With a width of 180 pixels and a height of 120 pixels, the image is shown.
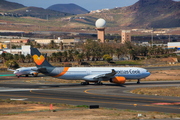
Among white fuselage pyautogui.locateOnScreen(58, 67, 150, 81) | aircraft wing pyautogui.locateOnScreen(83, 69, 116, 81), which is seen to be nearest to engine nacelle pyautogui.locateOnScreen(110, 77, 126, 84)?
aircraft wing pyautogui.locateOnScreen(83, 69, 116, 81)

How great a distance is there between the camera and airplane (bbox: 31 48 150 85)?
58594 mm

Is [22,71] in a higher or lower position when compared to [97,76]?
higher

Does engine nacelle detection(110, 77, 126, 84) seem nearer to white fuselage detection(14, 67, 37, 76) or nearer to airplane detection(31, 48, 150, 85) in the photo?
airplane detection(31, 48, 150, 85)

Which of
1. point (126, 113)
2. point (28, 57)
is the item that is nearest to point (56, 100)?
point (126, 113)

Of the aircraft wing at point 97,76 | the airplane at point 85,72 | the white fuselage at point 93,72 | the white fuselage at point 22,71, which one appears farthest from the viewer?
the white fuselage at point 22,71

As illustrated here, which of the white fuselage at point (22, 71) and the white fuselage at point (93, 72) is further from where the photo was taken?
the white fuselage at point (22, 71)

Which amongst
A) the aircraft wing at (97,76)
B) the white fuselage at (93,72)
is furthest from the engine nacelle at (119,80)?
the white fuselage at (93,72)

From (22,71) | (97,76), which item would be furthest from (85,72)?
(22,71)

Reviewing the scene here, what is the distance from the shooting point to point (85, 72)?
61.1 m

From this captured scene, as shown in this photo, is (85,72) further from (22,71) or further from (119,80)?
(22,71)

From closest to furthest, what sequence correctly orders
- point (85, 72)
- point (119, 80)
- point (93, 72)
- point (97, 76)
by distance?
point (119, 80) → point (97, 76) → point (85, 72) → point (93, 72)

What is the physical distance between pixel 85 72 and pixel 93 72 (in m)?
2.07

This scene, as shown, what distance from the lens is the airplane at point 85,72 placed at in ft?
192

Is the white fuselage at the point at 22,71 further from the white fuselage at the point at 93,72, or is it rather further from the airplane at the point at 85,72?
the white fuselage at the point at 93,72
